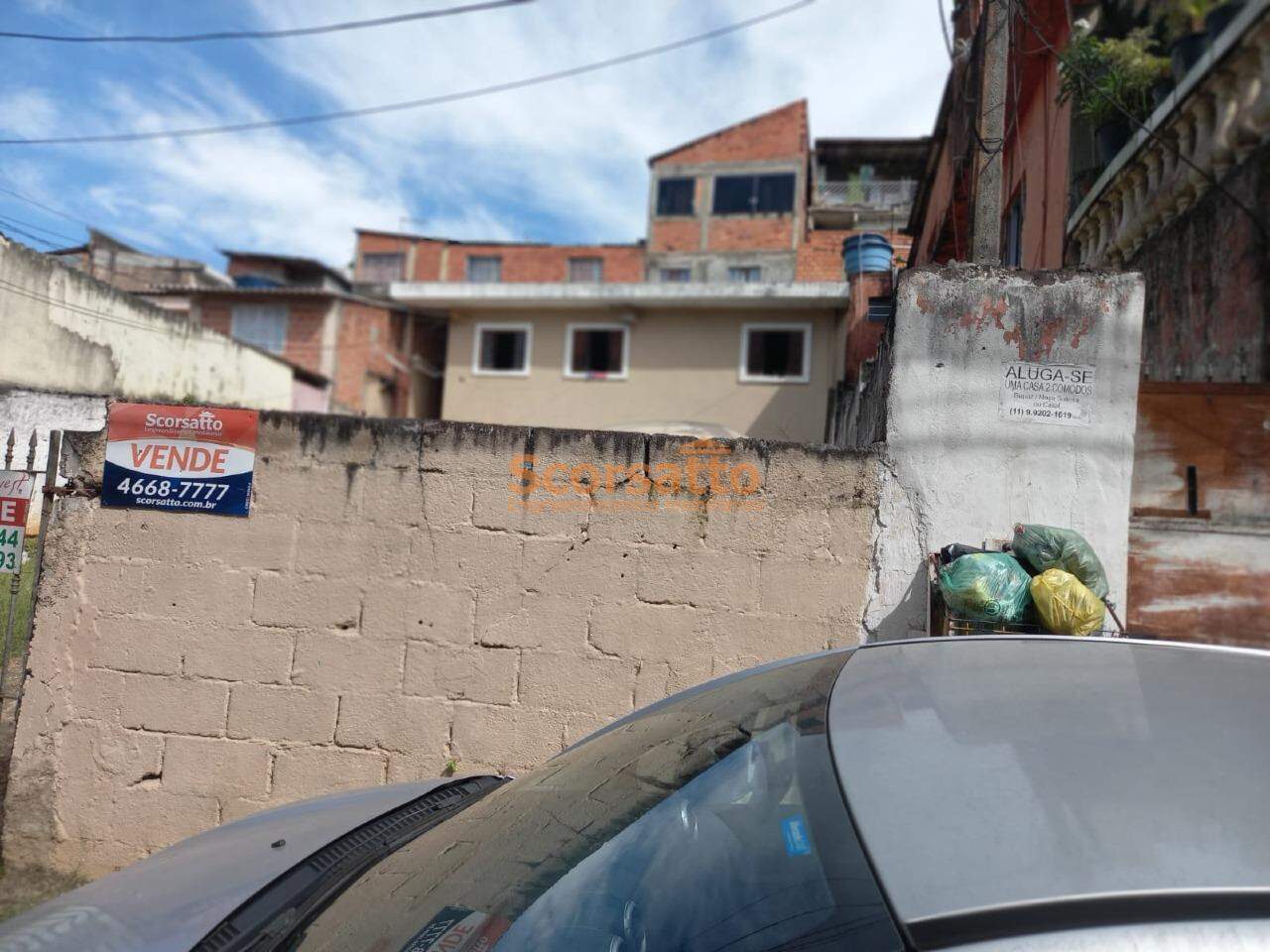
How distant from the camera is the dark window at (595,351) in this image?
19.7m

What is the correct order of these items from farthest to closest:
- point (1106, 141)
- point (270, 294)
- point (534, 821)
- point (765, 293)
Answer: point (270, 294)
point (765, 293)
point (1106, 141)
point (534, 821)

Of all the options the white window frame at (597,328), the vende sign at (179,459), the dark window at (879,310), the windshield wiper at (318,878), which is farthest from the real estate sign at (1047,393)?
the white window frame at (597,328)

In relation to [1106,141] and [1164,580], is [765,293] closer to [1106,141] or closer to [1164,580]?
[1106,141]

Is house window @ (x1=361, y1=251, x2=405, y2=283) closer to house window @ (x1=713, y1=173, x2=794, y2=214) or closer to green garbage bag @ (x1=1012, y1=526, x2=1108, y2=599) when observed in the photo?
house window @ (x1=713, y1=173, x2=794, y2=214)

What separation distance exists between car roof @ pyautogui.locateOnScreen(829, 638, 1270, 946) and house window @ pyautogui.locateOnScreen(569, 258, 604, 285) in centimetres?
3374

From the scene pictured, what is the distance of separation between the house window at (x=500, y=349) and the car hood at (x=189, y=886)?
59.5ft

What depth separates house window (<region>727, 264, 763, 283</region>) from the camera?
30.5 meters

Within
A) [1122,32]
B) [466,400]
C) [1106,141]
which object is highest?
[1122,32]

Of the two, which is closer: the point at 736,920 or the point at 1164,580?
the point at 736,920

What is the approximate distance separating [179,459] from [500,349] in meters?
16.5

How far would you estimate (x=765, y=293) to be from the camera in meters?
18.3

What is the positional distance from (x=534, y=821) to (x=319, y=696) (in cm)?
262

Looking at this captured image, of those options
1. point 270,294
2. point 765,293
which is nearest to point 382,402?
point 270,294

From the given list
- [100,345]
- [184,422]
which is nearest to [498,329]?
[100,345]
